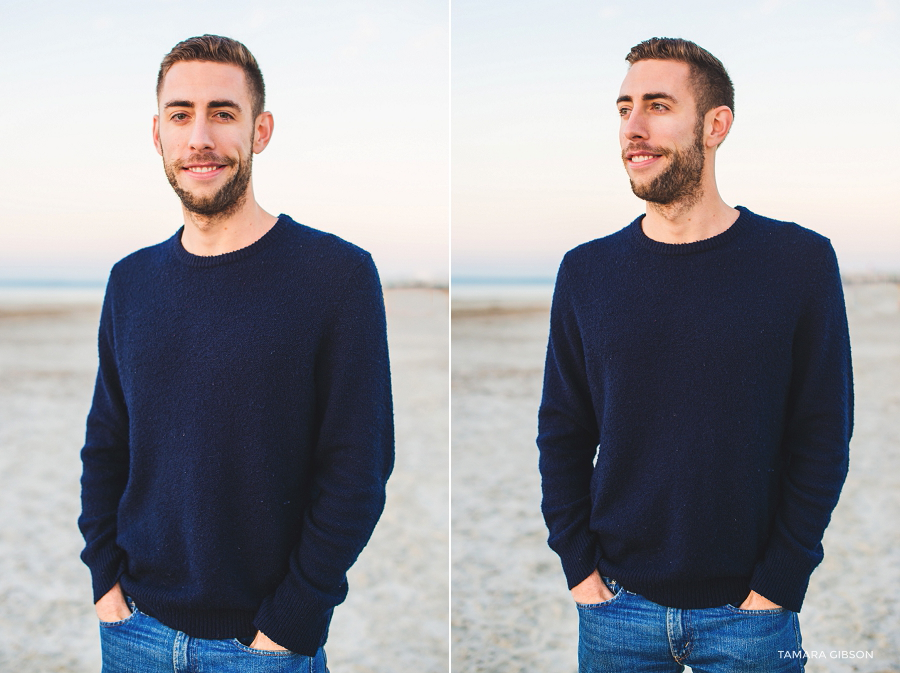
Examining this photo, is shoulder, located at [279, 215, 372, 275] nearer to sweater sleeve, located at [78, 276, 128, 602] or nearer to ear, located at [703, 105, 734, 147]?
sweater sleeve, located at [78, 276, 128, 602]

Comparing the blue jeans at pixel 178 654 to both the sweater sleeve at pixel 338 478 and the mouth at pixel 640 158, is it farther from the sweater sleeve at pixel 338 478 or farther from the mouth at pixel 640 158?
the mouth at pixel 640 158

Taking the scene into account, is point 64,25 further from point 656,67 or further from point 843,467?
point 843,467

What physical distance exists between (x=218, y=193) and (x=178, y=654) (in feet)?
2.72

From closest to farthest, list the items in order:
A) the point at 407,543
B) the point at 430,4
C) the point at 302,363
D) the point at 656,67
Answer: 1. the point at 302,363
2. the point at 656,67
3. the point at 407,543
4. the point at 430,4

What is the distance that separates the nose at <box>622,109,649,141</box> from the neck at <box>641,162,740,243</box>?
Answer: 0.14 meters

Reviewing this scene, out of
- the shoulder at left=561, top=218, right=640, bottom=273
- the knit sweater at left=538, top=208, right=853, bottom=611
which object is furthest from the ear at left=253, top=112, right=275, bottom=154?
the knit sweater at left=538, top=208, right=853, bottom=611

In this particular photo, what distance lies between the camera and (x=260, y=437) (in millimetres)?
1260

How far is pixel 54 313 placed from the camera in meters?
14.5

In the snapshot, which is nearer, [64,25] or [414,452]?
[414,452]

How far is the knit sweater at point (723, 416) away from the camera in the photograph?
4.29 feet

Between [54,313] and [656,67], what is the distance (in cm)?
1549

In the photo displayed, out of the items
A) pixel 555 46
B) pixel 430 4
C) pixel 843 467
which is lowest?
pixel 843 467

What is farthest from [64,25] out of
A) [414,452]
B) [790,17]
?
[790,17]

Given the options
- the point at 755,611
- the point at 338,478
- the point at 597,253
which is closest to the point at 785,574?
the point at 755,611
